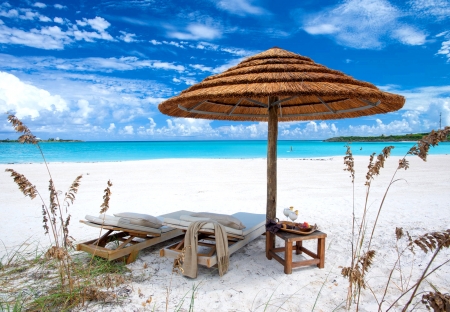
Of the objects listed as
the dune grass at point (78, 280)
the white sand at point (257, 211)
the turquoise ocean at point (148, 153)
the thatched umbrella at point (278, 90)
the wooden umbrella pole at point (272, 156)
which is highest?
the thatched umbrella at point (278, 90)

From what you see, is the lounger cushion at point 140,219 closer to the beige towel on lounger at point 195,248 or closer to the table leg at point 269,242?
the beige towel on lounger at point 195,248

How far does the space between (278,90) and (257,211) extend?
4.01 metres

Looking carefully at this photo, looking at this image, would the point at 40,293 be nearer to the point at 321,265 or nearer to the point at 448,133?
the point at 321,265

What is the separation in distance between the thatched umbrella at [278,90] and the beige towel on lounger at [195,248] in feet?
3.03

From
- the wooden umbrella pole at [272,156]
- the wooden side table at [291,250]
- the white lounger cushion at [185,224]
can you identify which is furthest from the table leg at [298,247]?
the white lounger cushion at [185,224]

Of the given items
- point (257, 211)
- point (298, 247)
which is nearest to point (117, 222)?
point (298, 247)

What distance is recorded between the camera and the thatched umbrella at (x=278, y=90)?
9.17 ft

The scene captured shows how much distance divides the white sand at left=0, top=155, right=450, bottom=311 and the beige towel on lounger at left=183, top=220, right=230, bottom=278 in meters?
0.11

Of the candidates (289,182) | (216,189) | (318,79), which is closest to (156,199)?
(216,189)

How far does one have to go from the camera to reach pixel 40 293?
2713mm

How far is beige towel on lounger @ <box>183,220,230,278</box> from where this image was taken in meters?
3.13

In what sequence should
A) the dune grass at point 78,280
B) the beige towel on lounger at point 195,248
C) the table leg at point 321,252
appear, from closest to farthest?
the dune grass at point 78,280 → the beige towel on lounger at point 195,248 → the table leg at point 321,252

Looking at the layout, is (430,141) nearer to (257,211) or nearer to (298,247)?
(298,247)

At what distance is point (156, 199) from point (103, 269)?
163 inches
